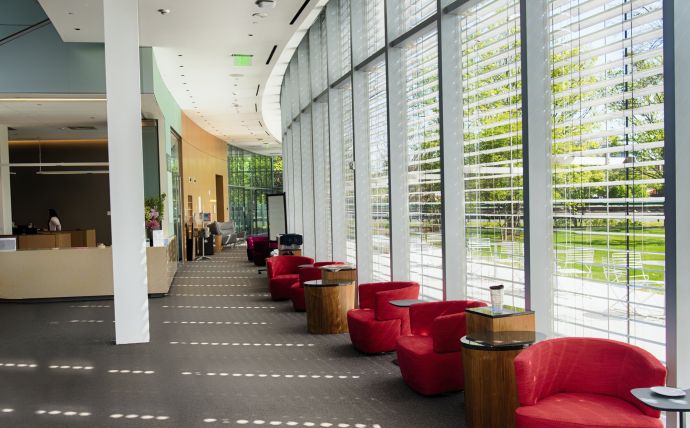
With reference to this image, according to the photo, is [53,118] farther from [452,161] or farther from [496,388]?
[496,388]

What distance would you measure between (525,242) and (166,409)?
3320mm

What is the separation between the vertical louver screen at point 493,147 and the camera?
567 centimetres

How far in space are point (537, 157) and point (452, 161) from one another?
145cm

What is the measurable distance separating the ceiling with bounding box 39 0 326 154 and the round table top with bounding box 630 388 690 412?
813cm

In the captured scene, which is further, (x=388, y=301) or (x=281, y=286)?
(x=281, y=286)

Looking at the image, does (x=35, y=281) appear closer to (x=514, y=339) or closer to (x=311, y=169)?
(x=311, y=169)

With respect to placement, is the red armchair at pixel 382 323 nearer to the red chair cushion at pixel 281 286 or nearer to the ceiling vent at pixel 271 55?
the red chair cushion at pixel 281 286

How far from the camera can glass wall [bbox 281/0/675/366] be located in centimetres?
426

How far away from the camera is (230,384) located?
20.4 ft

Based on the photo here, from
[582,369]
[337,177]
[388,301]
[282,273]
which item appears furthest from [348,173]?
[582,369]

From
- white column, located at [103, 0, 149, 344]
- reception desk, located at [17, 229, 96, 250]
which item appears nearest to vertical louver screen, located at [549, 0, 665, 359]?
white column, located at [103, 0, 149, 344]

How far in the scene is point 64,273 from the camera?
1261cm

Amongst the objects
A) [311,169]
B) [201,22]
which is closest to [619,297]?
[201,22]

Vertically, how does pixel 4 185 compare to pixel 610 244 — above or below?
above
